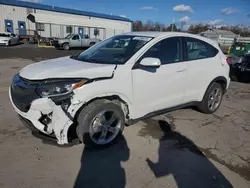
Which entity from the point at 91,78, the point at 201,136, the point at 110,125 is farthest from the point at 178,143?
the point at 91,78

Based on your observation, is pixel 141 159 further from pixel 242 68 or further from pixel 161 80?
pixel 242 68

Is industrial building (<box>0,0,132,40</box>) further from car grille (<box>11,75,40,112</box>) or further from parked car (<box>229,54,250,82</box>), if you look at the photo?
car grille (<box>11,75,40,112</box>)

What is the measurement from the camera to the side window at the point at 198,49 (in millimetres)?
A: 4137

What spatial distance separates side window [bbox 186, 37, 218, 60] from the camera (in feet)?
13.6

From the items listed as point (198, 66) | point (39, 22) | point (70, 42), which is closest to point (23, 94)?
point (198, 66)

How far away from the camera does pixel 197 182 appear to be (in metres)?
2.66

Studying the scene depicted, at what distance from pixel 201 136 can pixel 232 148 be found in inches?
21.1

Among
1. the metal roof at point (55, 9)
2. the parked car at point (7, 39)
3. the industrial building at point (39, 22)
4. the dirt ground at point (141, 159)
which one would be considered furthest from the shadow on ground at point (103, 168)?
the metal roof at point (55, 9)

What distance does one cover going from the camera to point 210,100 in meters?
4.86

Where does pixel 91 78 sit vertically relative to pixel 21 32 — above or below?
below

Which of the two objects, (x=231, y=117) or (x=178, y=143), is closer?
(x=178, y=143)

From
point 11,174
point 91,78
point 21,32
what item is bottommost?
point 11,174

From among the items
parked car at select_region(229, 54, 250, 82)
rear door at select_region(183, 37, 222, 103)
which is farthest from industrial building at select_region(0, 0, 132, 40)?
rear door at select_region(183, 37, 222, 103)

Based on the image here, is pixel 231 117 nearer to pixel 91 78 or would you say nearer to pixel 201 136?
pixel 201 136
